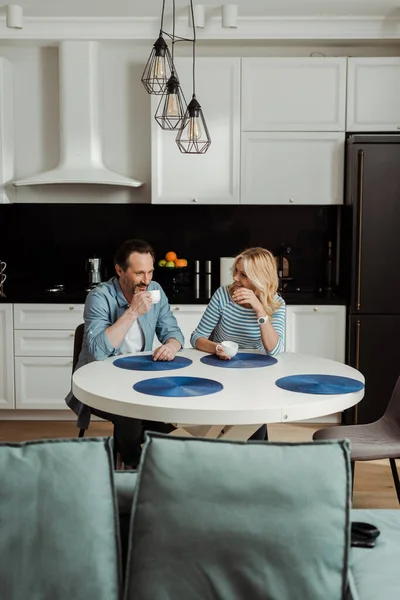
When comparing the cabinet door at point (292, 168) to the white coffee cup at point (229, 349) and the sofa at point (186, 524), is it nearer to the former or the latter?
the white coffee cup at point (229, 349)

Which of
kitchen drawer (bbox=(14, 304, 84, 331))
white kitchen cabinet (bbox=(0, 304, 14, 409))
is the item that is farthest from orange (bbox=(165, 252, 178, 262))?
white kitchen cabinet (bbox=(0, 304, 14, 409))

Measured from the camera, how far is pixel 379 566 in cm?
181

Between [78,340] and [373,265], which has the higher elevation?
[373,265]

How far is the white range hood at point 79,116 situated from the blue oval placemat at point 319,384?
8.02 ft

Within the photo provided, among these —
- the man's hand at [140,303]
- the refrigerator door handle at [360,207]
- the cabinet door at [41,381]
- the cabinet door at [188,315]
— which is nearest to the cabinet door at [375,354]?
the refrigerator door handle at [360,207]

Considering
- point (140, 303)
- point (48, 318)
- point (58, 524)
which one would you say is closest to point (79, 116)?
point (48, 318)

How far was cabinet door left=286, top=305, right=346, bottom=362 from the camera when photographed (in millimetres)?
4875

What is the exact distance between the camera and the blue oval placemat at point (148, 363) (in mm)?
3064

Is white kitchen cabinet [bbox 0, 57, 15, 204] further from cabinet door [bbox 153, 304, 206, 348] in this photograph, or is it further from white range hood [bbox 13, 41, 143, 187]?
cabinet door [bbox 153, 304, 206, 348]

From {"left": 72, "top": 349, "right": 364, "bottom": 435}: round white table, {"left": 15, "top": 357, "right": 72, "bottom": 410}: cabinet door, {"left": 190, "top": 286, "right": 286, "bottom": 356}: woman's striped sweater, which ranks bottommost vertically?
{"left": 15, "top": 357, "right": 72, "bottom": 410}: cabinet door

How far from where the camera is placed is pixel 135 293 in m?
3.35

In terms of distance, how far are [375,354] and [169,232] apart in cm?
169

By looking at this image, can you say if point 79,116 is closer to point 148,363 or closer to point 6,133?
point 6,133

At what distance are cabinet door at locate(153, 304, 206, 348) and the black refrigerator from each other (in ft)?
3.19
